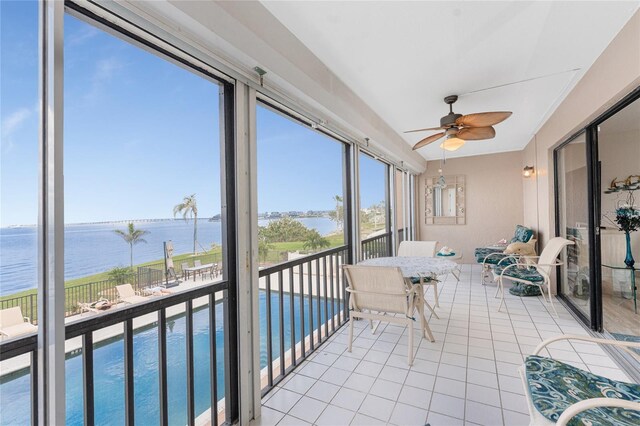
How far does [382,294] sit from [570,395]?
1.31m

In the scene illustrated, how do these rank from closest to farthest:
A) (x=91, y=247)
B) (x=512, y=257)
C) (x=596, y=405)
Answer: (x=596, y=405), (x=91, y=247), (x=512, y=257)

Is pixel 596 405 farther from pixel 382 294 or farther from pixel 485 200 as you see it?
pixel 485 200

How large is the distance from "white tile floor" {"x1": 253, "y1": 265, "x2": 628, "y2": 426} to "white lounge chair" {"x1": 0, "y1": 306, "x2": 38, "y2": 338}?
4.53 feet

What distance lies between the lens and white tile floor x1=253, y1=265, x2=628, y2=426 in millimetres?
1773

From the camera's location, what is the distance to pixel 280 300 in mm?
2480

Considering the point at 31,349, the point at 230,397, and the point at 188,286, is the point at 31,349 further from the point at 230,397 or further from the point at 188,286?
the point at 230,397

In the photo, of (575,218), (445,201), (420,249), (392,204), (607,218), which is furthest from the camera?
(445,201)

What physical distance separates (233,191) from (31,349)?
1.12m

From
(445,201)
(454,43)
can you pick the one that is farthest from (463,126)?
(445,201)

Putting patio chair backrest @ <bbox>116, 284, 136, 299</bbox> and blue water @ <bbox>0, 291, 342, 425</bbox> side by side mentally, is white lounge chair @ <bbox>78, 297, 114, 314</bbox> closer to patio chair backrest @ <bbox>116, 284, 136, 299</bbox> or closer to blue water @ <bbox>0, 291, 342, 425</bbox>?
patio chair backrest @ <bbox>116, 284, 136, 299</bbox>

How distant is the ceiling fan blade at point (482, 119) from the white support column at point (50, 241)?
9.55 feet

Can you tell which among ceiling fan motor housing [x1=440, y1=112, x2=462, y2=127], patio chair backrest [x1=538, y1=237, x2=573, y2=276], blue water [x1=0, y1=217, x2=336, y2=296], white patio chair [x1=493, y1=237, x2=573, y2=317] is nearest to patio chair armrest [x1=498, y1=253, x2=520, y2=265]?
white patio chair [x1=493, y1=237, x2=573, y2=317]

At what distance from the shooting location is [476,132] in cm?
311

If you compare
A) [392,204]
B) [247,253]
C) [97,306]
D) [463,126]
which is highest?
[463,126]
